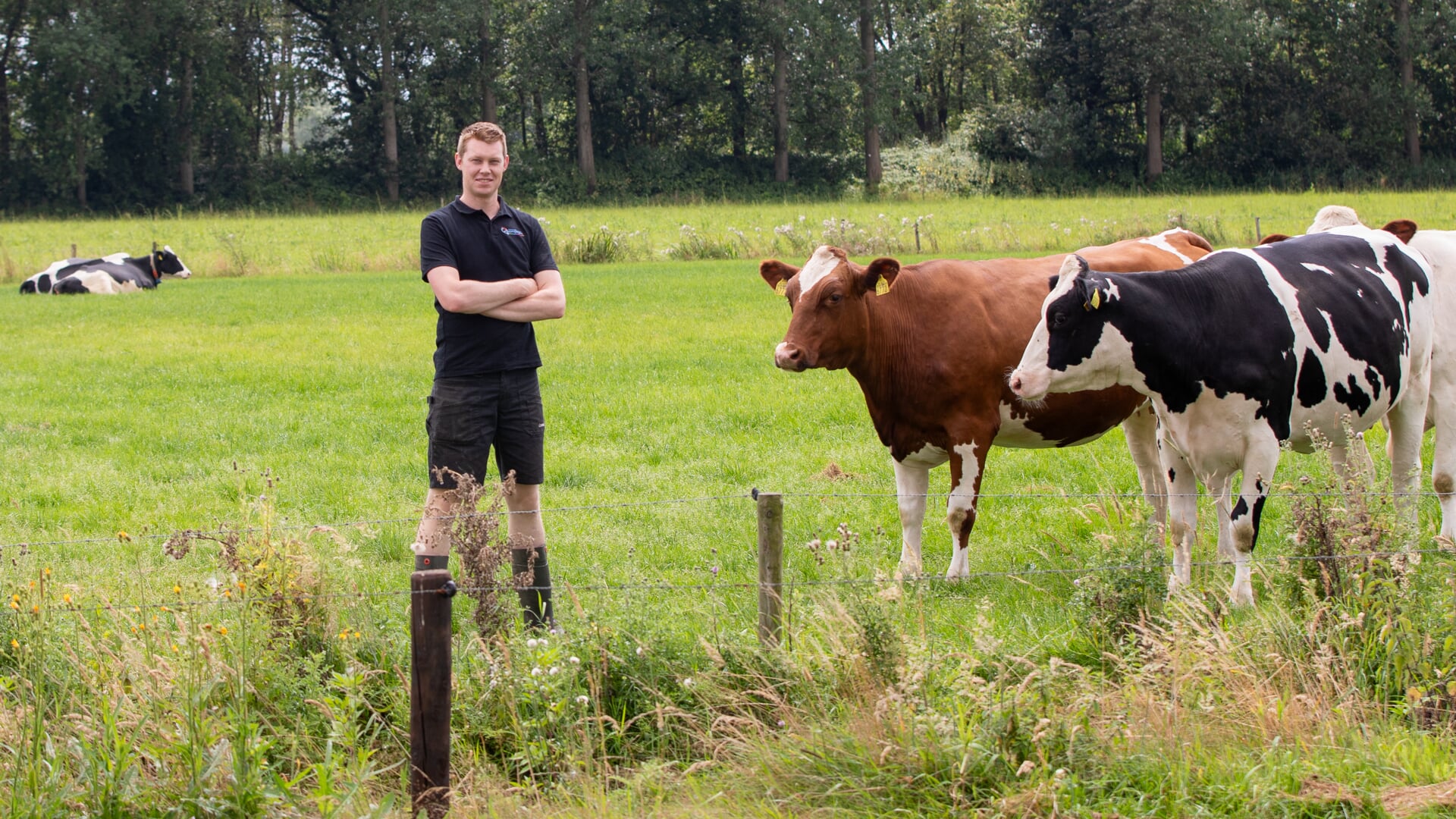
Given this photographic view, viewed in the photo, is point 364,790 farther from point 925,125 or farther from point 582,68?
point 925,125

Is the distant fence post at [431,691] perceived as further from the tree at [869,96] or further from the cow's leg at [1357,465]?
the tree at [869,96]

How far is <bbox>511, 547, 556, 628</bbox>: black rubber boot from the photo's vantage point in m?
6.21

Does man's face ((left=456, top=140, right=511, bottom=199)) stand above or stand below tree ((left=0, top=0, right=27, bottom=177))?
below

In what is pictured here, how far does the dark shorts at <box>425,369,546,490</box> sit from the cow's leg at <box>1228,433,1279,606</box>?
3.38 m

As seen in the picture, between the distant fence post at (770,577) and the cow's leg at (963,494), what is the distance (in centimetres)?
206

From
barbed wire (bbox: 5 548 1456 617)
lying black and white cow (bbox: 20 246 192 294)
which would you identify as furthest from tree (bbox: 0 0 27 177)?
barbed wire (bbox: 5 548 1456 617)

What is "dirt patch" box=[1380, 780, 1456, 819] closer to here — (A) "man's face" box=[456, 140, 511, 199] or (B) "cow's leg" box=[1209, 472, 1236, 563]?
(B) "cow's leg" box=[1209, 472, 1236, 563]

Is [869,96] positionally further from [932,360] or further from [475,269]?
[475,269]

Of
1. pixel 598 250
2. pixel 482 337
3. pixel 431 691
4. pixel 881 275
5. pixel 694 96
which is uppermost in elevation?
pixel 694 96

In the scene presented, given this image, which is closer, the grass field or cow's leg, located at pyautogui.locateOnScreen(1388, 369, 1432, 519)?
the grass field

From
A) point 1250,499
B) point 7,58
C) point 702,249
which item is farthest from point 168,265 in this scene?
point 7,58

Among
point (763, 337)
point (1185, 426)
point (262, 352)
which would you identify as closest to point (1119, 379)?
point (1185, 426)

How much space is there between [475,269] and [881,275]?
93.8 inches

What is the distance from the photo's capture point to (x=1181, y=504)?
6.94 meters
